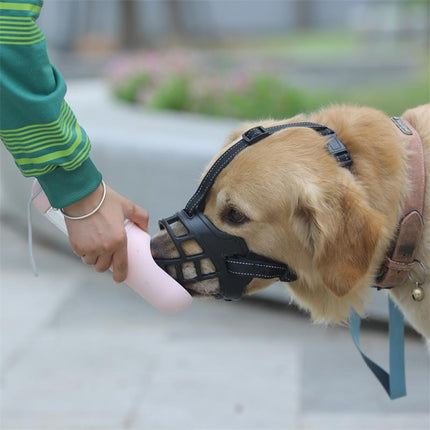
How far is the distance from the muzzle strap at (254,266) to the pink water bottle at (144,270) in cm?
22

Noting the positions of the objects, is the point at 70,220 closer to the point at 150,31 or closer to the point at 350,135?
the point at 350,135

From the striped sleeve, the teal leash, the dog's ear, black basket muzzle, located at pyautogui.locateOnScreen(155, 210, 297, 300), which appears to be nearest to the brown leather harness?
the dog's ear

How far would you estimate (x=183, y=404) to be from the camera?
4.13 meters

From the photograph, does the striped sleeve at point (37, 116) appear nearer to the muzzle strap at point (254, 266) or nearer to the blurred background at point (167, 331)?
the muzzle strap at point (254, 266)

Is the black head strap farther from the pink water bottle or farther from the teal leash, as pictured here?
the teal leash

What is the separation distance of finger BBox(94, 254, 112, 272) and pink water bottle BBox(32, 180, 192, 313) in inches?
4.7

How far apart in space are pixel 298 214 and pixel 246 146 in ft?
1.04

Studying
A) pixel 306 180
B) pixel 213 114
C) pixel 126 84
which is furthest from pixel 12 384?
pixel 126 84

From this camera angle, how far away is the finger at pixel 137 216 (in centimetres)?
262

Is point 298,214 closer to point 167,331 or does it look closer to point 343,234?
point 343,234

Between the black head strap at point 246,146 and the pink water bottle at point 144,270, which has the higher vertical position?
the black head strap at point 246,146

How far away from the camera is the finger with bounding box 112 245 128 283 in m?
2.52

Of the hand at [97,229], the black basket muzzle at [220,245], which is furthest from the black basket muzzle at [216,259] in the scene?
the hand at [97,229]

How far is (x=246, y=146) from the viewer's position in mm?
2598
